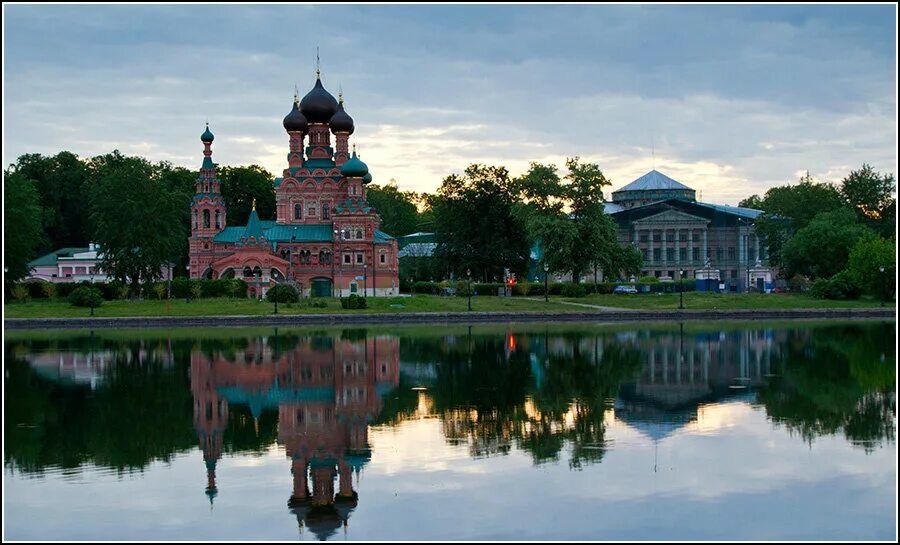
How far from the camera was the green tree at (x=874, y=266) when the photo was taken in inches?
2557

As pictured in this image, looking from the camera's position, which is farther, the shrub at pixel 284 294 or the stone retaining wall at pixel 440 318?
the shrub at pixel 284 294

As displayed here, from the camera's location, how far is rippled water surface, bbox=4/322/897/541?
584 inches

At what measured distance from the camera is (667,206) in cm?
10569

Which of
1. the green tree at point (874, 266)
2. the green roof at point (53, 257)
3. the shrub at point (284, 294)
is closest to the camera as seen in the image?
the green tree at point (874, 266)

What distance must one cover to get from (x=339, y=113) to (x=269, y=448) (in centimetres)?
6664

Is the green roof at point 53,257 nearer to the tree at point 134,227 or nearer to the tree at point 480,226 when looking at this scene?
the tree at point 134,227

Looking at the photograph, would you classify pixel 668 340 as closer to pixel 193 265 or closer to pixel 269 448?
pixel 269 448

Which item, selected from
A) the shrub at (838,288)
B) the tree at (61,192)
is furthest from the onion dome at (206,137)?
the shrub at (838,288)

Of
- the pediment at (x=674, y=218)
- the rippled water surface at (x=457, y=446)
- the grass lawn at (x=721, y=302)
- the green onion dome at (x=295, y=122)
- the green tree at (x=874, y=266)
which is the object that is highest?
the green onion dome at (x=295, y=122)

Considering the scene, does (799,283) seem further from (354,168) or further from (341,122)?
(341,122)

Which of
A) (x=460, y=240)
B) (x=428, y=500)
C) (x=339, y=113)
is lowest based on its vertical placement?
(x=428, y=500)

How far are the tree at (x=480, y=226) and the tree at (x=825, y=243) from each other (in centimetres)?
1951

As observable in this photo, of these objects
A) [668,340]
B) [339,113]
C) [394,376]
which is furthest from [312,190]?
[394,376]

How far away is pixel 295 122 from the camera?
276 ft
